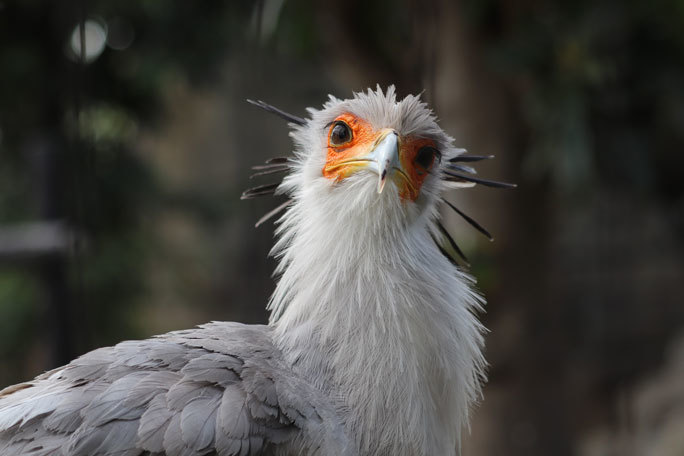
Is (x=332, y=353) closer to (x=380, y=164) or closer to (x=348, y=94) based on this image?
(x=380, y=164)

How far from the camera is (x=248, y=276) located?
5.01 metres

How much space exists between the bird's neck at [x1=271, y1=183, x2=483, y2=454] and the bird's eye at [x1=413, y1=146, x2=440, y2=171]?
3.1 inches

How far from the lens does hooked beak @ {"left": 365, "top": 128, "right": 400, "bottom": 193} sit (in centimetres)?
101

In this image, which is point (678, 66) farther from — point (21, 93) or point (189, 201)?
point (21, 93)

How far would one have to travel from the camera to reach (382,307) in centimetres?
106

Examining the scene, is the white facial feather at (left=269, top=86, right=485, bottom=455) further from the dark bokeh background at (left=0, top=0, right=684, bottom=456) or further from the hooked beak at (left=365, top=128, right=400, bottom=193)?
the dark bokeh background at (left=0, top=0, right=684, bottom=456)

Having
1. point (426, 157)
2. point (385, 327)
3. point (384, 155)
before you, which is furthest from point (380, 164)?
point (385, 327)

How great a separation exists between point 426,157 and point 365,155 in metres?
0.10

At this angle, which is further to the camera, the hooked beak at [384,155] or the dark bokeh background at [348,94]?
the dark bokeh background at [348,94]

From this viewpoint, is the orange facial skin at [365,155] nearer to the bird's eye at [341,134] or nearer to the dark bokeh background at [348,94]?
the bird's eye at [341,134]

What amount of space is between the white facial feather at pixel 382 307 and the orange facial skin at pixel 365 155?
0.04ft

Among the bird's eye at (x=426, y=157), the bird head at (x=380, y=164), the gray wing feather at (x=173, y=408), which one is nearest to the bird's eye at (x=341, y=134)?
the bird head at (x=380, y=164)

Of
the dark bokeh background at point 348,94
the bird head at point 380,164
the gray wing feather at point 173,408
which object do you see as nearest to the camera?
the gray wing feather at point 173,408

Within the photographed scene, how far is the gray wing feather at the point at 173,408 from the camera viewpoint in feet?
3.01
